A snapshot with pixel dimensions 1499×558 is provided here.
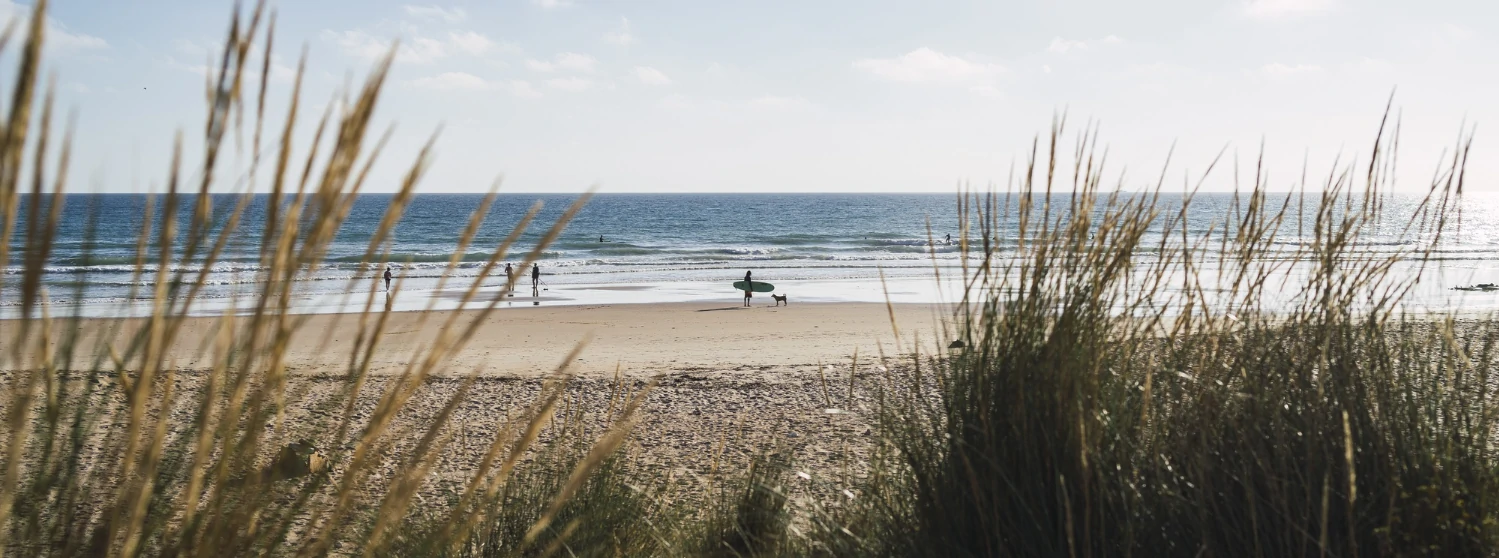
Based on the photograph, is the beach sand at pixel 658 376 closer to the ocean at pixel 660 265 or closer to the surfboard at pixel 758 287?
the ocean at pixel 660 265

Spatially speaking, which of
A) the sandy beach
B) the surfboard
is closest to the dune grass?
the sandy beach

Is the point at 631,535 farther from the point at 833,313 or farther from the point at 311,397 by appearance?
the point at 833,313

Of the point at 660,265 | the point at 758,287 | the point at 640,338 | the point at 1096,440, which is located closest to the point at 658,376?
the point at 1096,440

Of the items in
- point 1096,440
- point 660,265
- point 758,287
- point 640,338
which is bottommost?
point 660,265

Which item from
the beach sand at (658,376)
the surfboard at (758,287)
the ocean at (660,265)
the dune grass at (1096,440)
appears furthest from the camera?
the surfboard at (758,287)

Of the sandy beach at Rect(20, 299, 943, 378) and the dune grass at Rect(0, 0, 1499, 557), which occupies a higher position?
the dune grass at Rect(0, 0, 1499, 557)

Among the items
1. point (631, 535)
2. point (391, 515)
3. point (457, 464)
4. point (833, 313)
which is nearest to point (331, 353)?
point (457, 464)

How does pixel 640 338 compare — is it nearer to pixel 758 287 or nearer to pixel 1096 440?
pixel 758 287

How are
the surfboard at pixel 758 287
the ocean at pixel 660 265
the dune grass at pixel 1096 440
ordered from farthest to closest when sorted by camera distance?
the surfboard at pixel 758 287 → the ocean at pixel 660 265 → the dune grass at pixel 1096 440

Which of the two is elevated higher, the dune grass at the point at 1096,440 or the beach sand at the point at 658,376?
the dune grass at the point at 1096,440

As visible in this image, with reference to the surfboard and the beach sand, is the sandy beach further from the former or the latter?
the surfboard

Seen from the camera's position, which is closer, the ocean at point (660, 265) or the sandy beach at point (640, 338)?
the sandy beach at point (640, 338)

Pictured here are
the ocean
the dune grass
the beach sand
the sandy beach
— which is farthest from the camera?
the ocean

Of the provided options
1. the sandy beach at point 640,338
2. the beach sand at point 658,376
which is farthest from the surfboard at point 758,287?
the beach sand at point 658,376
